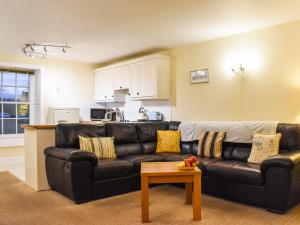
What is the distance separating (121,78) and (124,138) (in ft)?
6.80

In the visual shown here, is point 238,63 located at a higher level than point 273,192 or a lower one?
higher

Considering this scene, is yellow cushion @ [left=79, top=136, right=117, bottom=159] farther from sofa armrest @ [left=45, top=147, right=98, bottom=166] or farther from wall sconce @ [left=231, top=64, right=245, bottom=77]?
wall sconce @ [left=231, top=64, right=245, bottom=77]

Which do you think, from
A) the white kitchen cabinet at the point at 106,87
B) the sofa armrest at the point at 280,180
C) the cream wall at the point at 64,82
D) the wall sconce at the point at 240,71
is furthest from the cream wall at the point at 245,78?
the cream wall at the point at 64,82

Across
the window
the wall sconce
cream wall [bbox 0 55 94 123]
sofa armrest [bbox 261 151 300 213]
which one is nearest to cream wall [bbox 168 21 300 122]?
the wall sconce

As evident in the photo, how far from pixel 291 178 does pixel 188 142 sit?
6.08ft

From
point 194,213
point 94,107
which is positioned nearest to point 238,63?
point 194,213

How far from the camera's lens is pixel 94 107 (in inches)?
284

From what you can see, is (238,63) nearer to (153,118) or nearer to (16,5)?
(153,118)

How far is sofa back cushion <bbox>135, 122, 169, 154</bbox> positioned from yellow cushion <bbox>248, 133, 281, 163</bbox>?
165cm

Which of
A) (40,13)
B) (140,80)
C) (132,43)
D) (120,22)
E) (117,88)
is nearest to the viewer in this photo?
(40,13)

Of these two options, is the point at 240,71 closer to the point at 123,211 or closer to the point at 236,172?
the point at 236,172

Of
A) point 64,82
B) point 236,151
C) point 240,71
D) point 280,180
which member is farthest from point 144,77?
point 280,180

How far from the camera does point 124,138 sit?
4.48 m

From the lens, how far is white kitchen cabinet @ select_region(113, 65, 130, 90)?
19.8ft
